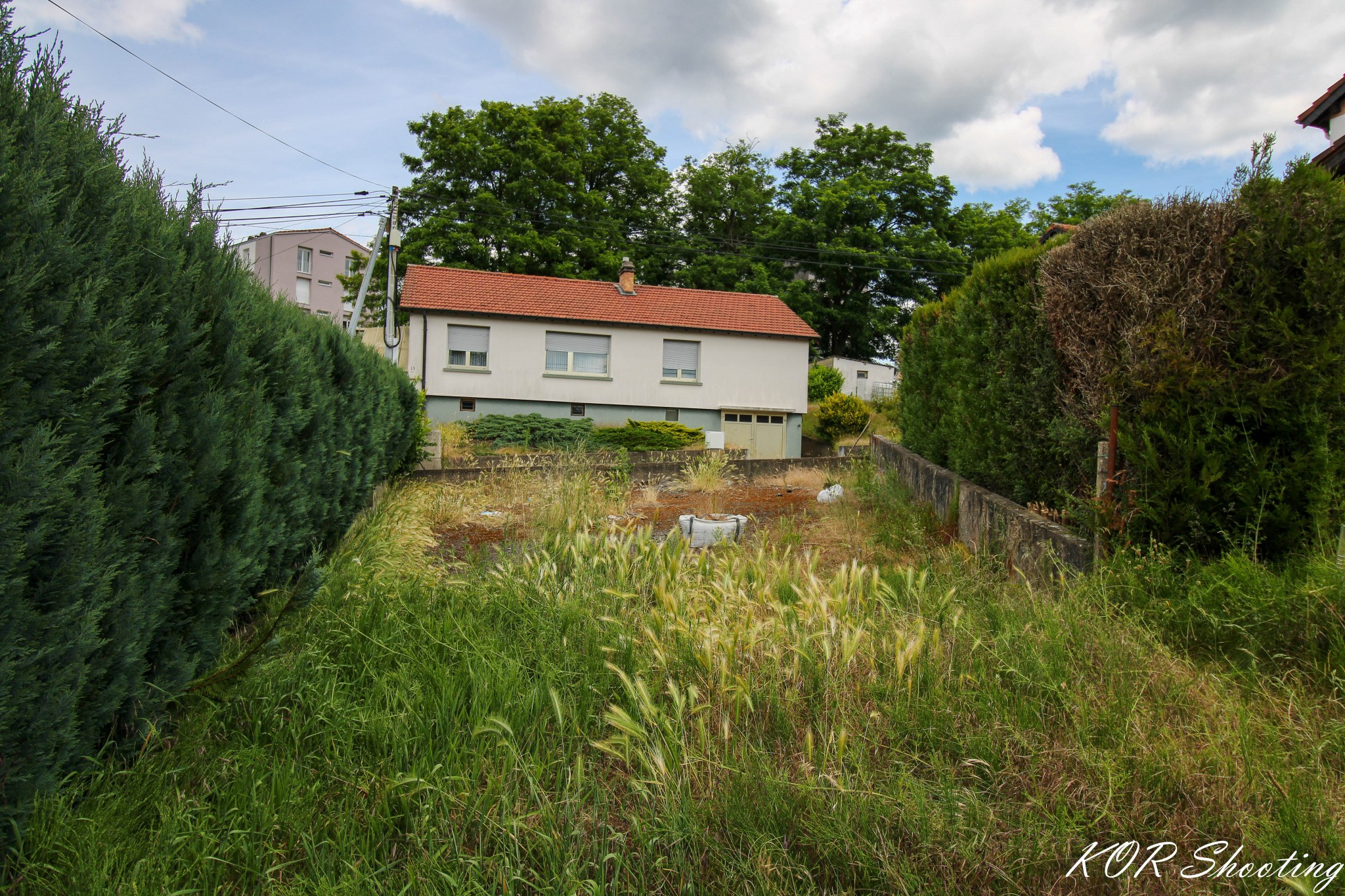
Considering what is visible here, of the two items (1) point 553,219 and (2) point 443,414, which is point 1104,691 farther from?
(1) point 553,219

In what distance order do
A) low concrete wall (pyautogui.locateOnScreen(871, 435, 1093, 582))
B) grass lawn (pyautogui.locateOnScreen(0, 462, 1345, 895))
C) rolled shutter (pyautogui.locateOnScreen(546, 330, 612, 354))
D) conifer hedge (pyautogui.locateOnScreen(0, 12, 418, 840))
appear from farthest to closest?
rolled shutter (pyautogui.locateOnScreen(546, 330, 612, 354))
low concrete wall (pyautogui.locateOnScreen(871, 435, 1093, 582))
grass lawn (pyautogui.locateOnScreen(0, 462, 1345, 895))
conifer hedge (pyautogui.locateOnScreen(0, 12, 418, 840))

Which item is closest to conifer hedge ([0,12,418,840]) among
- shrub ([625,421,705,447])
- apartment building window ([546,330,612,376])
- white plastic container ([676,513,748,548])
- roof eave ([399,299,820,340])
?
white plastic container ([676,513,748,548])

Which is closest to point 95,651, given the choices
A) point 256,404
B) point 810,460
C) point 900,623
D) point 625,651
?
point 256,404

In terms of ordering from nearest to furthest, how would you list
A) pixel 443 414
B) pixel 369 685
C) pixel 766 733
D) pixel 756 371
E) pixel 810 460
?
pixel 766 733 → pixel 369 685 → pixel 810 460 → pixel 443 414 → pixel 756 371

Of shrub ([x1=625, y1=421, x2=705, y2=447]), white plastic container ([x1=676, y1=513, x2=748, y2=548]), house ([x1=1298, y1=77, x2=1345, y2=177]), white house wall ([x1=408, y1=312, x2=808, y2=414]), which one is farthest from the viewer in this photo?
white house wall ([x1=408, y1=312, x2=808, y2=414])

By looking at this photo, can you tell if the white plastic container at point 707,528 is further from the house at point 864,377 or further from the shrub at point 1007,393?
the house at point 864,377

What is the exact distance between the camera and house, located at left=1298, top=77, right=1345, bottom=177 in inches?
478

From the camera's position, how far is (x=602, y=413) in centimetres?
2698

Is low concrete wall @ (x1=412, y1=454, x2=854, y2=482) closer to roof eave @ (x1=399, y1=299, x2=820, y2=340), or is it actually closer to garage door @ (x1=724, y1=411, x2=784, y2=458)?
roof eave @ (x1=399, y1=299, x2=820, y2=340)

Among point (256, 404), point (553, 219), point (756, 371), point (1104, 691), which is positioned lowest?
point (1104, 691)

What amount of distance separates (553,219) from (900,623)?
31952mm

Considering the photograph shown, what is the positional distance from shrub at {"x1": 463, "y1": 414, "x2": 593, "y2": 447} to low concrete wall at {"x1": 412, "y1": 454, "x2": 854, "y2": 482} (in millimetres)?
9790

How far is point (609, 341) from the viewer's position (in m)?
26.9

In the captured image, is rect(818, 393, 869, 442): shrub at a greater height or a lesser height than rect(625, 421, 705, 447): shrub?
greater
